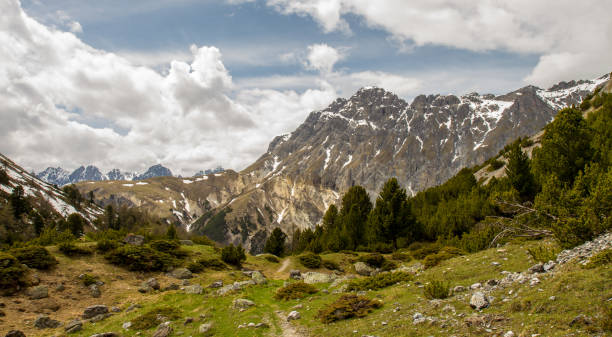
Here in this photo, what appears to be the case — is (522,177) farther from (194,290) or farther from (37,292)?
(37,292)

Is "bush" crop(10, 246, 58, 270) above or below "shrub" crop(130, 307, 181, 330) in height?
above

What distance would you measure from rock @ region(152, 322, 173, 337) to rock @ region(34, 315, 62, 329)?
7.42m

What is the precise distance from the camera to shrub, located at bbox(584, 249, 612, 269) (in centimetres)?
932

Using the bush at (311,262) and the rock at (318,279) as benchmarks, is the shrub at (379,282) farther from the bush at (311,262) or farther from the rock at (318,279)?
the bush at (311,262)

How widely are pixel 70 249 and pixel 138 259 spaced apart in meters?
5.75

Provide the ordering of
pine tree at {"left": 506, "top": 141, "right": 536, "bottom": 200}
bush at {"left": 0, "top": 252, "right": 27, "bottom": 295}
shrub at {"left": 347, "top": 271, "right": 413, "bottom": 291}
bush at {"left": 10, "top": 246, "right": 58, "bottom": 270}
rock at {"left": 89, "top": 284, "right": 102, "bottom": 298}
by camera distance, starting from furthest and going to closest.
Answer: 1. pine tree at {"left": 506, "top": 141, "right": 536, "bottom": 200}
2. bush at {"left": 10, "top": 246, "right": 58, "bottom": 270}
3. rock at {"left": 89, "top": 284, "right": 102, "bottom": 298}
4. bush at {"left": 0, "top": 252, "right": 27, "bottom": 295}
5. shrub at {"left": 347, "top": 271, "right": 413, "bottom": 291}

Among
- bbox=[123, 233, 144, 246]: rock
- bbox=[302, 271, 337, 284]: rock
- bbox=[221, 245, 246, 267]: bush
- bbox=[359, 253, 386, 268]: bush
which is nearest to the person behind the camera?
bbox=[302, 271, 337, 284]: rock

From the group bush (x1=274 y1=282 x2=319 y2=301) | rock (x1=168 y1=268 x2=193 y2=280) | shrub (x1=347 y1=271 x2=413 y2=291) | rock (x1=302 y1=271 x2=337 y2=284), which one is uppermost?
rock (x1=168 y1=268 x2=193 y2=280)

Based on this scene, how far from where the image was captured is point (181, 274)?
29828mm

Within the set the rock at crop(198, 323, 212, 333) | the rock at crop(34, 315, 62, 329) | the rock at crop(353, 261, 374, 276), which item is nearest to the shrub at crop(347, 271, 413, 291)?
the rock at crop(198, 323, 212, 333)

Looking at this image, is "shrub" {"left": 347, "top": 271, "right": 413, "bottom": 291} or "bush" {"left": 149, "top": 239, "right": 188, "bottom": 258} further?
"bush" {"left": 149, "top": 239, "right": 188, "bottom": 258}

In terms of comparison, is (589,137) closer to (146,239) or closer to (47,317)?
(47,317)

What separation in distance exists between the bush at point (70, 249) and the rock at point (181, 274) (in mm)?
8159

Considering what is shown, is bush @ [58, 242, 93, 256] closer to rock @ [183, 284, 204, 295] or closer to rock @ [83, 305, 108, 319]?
rock @ [83, 305, 108, 319]
